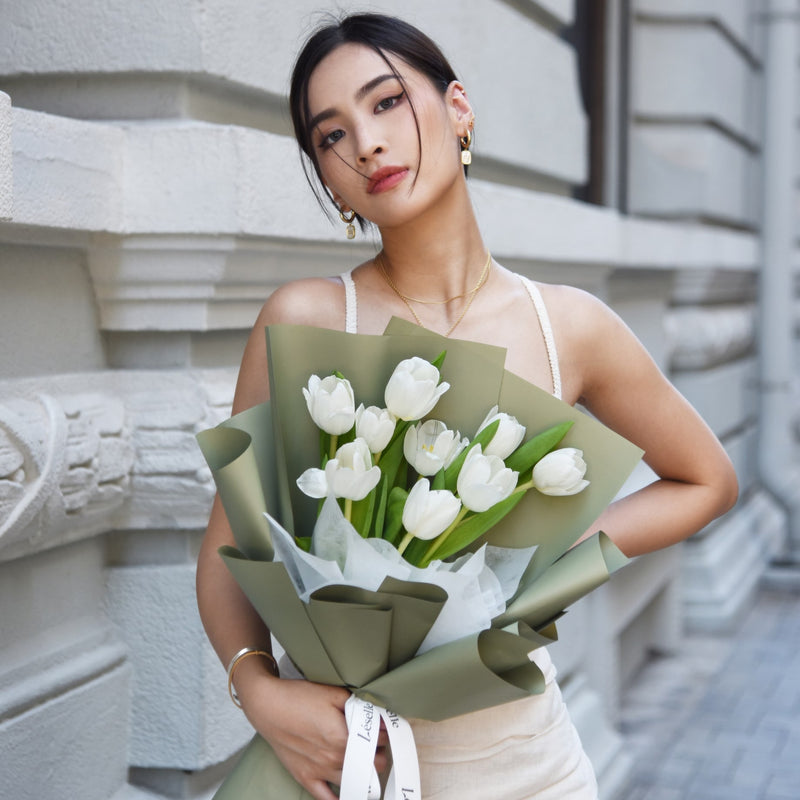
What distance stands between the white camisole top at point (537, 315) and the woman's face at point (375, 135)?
13 centimetres

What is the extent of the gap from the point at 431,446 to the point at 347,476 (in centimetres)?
13

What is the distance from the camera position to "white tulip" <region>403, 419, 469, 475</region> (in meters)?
1.28

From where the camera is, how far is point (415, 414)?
1.28m

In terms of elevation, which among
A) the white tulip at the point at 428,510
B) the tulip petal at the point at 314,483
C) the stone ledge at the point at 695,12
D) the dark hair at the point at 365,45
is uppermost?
the stone ledge at the point at 695,12

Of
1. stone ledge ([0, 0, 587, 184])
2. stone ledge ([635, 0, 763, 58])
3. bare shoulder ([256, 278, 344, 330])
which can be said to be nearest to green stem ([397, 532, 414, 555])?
bare shoulder ([256, 278, 344, 330])

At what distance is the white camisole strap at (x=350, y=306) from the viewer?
1.68m

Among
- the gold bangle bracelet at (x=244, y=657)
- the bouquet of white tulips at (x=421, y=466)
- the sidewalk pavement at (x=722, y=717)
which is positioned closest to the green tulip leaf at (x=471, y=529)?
the bouquet of white tulips at (x=421, y=466)

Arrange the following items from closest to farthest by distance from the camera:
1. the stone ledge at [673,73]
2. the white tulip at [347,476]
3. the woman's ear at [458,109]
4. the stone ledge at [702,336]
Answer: the white tulip at [347,476] → the woman's ear at [458,109] → the stone ledge at [702,336] → the stone ledge at [673,73]

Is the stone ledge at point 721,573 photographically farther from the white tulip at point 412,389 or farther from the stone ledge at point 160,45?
the white tulip at point 412,389

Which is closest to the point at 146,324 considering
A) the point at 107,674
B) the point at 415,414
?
the point at 107,674

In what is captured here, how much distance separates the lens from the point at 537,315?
1.78 m

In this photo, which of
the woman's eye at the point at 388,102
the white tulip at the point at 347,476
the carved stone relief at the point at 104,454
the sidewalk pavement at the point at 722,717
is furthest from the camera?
the sidewalk pavement at the point at 722,717

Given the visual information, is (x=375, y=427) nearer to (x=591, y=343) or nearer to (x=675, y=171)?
(x=591, y=343)

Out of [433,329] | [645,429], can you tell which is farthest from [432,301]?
[645,429]
